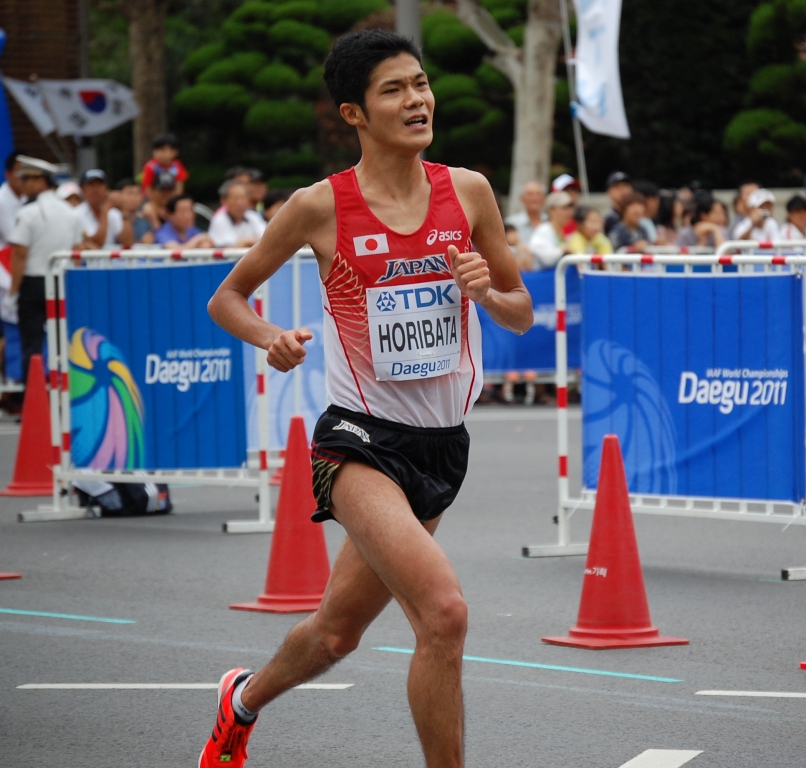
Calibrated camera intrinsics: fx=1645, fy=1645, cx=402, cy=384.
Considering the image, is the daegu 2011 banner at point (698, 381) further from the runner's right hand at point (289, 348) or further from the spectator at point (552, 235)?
the spectator at point (552, 235)

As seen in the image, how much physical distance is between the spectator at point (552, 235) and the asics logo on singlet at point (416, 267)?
11.9m

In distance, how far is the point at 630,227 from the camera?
54.5 ft

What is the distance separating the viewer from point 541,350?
16625 mm

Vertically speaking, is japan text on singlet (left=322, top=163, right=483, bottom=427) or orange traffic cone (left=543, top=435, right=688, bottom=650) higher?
japan text on singlet (left=322, top=163, right=483, bottom=427)

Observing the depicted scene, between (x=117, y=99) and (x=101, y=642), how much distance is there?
1814 centimetres

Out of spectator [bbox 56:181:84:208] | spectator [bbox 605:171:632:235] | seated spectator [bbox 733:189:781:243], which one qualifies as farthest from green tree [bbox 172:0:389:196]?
seated spectator [bbox 733:189:781:243]

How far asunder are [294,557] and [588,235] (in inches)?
375

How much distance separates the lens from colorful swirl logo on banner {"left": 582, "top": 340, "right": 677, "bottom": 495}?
8.27 metres

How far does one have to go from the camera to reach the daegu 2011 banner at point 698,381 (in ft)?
25.8

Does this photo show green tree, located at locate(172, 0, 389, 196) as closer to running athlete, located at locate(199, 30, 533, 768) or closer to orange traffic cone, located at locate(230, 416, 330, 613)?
orange traffic cone, located at locate(230, 416, 330, 613)

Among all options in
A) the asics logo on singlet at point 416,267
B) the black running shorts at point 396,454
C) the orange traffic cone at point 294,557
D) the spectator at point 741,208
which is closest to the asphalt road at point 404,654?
the orange traffic cone at point 294,557

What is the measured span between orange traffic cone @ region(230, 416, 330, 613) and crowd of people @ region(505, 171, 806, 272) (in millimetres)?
8804

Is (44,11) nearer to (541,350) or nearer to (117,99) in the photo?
(117,99)

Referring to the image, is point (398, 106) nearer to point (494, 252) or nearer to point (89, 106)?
point (494, 252)
